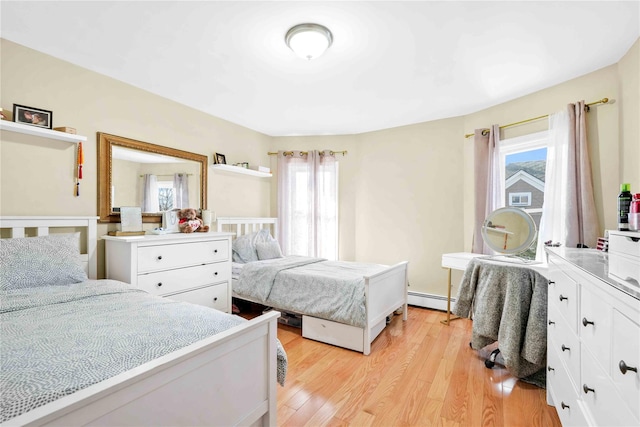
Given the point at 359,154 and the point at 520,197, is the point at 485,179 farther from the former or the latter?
the point at 359,154

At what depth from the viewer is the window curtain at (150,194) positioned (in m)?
2.92

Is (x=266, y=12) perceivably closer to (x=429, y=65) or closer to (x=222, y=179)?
(x=429, y=65)

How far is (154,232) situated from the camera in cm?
294

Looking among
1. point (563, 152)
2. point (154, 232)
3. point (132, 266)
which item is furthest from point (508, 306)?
point (154, 232)

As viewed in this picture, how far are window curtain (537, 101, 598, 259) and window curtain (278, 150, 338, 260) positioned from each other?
2.47 meters

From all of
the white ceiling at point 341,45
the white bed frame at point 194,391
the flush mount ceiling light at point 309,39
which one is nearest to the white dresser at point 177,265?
the white ceiling at point 341,45

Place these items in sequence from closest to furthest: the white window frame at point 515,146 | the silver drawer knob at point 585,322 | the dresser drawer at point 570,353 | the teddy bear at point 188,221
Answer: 1. the silver drawer knob at point 585,322
2. the dresser drawer at point 570,353
3. the white window frame at point 515,146
4. the teddy bear at point 188,221

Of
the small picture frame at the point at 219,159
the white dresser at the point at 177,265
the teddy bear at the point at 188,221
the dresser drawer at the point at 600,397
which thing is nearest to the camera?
the dresser drawer at the point at 600,397

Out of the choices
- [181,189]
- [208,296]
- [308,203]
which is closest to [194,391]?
[208,296]

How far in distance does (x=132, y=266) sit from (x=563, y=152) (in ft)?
12.1

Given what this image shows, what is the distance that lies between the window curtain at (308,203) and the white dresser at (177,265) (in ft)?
4.81

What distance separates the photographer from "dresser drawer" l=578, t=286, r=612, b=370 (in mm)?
981

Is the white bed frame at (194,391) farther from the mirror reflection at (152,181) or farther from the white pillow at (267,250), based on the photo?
the white pillow at (267,250)

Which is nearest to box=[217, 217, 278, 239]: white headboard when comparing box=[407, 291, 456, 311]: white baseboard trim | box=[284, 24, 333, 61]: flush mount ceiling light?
box=[407, 291, 456, 311]: white baseboard trim
